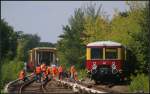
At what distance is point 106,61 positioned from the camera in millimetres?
28219

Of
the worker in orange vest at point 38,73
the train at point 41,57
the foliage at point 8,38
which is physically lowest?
the worker in orange vest at point 38,73

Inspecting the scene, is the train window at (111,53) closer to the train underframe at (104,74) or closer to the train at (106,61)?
the train at (106,61)

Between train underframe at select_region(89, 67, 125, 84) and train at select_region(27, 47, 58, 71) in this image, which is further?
train at select_region(27, 47, 58, 71)

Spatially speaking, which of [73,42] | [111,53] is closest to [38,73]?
[111,53]

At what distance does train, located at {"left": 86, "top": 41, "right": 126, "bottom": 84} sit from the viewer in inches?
1091

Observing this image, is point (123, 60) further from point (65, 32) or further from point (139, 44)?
point (65, 32)

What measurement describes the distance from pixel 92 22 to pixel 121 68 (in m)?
18.6

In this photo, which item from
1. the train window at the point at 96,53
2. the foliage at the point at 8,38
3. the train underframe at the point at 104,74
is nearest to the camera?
the train underframe at the point at 104,74

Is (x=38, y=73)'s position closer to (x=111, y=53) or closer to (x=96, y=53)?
(x=96, y=53)

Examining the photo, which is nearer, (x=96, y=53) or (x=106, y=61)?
(x=106, y=61)

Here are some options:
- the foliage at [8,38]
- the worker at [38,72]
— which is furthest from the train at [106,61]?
the foliage at [8,38]

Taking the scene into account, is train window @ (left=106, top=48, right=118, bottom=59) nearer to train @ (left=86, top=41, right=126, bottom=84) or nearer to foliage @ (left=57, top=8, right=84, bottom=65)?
train @ (left=86, top=41, right=126, bottom=84)

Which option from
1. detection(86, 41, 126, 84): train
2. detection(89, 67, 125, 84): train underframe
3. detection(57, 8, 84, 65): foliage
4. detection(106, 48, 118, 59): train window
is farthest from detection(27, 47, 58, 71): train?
detection(89, 67, 125, 84): train underframe

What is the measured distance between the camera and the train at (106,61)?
27.7 metres
